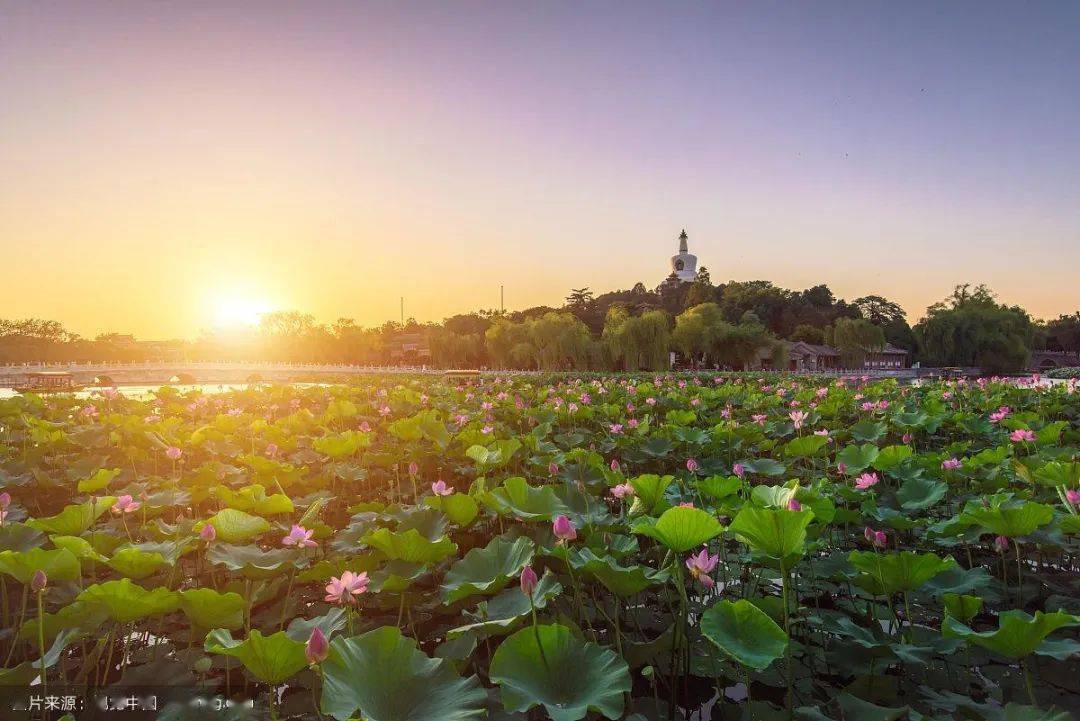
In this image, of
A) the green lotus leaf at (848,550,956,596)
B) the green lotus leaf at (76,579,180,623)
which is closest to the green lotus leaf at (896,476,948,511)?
the green lotus leaf at (848,550,956,596)

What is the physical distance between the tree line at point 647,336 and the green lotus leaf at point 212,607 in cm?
3195

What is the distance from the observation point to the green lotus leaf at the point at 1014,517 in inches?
72.9

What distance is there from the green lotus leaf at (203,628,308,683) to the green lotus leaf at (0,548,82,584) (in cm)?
65

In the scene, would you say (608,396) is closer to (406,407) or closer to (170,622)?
(406,407)

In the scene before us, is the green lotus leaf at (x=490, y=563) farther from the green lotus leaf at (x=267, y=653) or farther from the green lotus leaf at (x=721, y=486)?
the green lotus leaf at (x=721, y=486)

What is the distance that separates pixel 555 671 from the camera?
131cm

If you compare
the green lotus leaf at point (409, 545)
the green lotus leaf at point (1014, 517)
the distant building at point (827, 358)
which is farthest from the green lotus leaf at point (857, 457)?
the distant building at point (827, 358)

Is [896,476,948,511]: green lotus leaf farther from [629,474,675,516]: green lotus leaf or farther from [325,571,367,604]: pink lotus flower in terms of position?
[325,571,367,604]: pink lotus flower

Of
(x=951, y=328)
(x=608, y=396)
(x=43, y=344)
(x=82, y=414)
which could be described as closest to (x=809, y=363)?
(x=951, y=328)

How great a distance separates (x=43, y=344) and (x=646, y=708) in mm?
74325

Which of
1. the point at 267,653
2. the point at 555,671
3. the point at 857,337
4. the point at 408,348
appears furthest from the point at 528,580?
the point at 408,348

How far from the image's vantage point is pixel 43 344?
192ft

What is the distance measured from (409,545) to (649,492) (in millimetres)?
804

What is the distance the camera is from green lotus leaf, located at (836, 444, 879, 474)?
9.81ft
